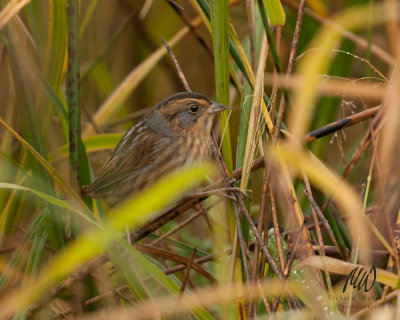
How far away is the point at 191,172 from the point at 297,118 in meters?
0.59

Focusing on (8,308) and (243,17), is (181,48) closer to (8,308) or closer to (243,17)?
(243,17)

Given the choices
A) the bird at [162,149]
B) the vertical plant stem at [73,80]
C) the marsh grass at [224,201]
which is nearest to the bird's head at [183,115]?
the bird at [162,149]

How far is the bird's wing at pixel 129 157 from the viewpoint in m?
2.28

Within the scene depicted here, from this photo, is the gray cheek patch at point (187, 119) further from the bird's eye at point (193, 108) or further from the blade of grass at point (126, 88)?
the blade of grass at point (126, 88)

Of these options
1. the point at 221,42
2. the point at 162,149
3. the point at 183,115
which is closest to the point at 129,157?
the point at 162,149

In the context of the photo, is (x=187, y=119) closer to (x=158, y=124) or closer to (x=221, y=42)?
(x=158, y=124)

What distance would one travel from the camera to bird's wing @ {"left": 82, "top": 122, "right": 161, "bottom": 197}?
7.49ft

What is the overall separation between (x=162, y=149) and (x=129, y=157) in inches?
4.6

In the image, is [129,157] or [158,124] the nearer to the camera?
[129,157]

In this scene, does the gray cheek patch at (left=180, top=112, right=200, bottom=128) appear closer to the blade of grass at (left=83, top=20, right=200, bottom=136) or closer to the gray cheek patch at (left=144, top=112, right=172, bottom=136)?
the gray cheek patch at (left=144, top=112, right=172, bottom=136)

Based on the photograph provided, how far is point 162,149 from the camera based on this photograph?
234 cm

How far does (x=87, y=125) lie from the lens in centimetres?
299

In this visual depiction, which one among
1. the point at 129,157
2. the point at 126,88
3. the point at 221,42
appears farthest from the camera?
the point at 126,88

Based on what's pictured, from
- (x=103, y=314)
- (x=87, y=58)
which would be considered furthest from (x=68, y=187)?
(x=87, y=58)
